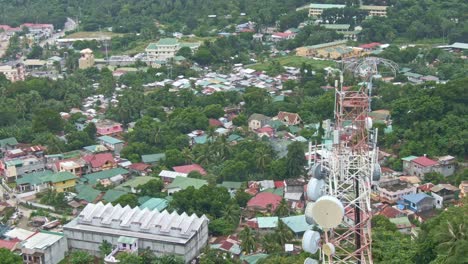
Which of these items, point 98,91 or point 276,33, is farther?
point 276,33

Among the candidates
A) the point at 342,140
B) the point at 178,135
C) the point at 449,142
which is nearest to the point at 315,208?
the point at 342,140

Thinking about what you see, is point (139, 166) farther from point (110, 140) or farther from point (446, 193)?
point (446, 193)

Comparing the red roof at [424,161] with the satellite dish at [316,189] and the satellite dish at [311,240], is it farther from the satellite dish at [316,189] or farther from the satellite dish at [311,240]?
the satellite dish at [311,240]

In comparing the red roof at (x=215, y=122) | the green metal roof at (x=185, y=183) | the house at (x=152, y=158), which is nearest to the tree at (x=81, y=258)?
the green metal roof at (x=185, y=183)

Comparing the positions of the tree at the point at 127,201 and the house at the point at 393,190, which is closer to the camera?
the tree at the point at 127,201

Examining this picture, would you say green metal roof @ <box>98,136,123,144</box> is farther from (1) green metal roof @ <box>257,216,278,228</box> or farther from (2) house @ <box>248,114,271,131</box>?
(1) green metal roof @ <box>257,216,278,228</box>

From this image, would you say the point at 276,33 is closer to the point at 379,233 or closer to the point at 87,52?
the point at 87,52

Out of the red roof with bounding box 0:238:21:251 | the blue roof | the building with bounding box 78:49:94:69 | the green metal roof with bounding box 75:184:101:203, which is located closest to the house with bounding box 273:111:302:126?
the blue roof
